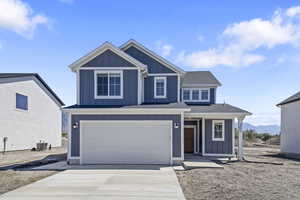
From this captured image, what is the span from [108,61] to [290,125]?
61.0 feet

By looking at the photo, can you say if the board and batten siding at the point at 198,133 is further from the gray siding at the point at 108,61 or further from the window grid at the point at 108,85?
the gray siding at the point at 108,61

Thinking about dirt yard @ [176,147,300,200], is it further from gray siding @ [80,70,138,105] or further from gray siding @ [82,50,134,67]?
gray siding @ [82,50,134,67]

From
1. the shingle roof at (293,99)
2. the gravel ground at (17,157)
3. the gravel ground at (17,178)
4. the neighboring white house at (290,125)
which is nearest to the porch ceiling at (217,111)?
the shingle roof at (293,99)

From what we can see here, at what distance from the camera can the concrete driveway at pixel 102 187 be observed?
28.0ft

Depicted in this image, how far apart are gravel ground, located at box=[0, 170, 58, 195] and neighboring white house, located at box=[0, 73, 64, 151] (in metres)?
13.0

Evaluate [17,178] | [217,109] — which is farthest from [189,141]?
[17,178]

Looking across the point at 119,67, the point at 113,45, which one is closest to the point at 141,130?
the point at 119,67

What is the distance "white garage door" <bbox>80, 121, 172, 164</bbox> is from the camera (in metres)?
16.4

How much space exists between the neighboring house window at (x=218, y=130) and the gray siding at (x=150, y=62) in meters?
4.71

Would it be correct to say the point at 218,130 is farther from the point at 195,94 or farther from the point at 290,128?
the point at 290,128

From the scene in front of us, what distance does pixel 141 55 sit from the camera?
2003 cm

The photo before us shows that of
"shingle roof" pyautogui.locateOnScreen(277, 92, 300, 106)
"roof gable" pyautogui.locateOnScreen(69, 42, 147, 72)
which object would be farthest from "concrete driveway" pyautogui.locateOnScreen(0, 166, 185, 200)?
"shingle roof" pyautogui.locateOnScreen(277, 92, 300, 106)

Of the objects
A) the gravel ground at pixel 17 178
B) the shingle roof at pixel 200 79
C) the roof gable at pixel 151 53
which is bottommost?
the gravel ground at pixel 17 178

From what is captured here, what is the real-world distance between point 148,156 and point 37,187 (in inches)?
296
